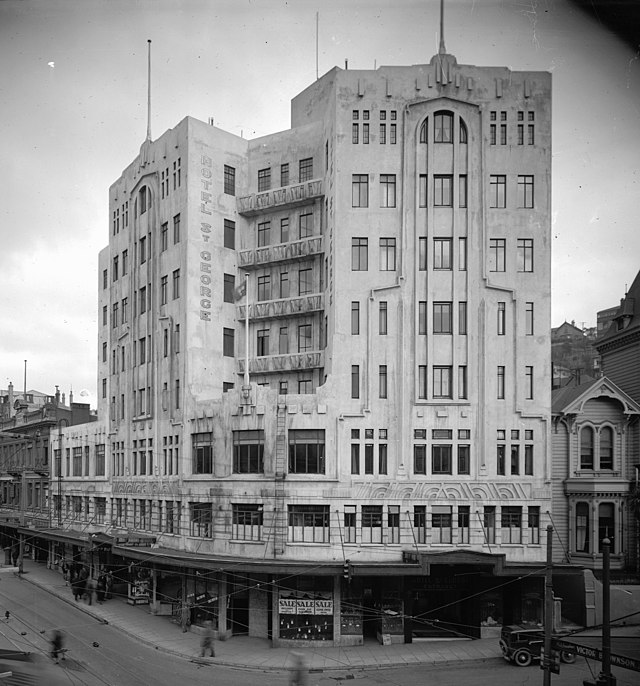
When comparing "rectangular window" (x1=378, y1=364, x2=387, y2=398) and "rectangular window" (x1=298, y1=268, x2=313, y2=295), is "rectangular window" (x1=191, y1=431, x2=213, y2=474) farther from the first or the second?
"rectangular window" (x1=298, y1=268, x2=313, y2=295)

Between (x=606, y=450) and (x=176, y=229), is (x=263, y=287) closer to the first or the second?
(x=176, y=229)

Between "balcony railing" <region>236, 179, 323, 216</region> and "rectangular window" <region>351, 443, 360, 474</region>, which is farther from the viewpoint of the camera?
"balcony railing" <region>236, 179, 323, 216</region>

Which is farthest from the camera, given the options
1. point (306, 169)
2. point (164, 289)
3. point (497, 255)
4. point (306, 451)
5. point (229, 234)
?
point (164, 289)

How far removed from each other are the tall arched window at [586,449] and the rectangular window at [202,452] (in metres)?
20.2

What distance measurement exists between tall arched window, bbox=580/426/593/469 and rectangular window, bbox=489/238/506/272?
987cm

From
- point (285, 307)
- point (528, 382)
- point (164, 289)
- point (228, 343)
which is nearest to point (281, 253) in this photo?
point (285, 307)

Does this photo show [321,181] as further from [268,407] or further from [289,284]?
[268,407]

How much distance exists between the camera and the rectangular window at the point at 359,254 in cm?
3969

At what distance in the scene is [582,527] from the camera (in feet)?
130

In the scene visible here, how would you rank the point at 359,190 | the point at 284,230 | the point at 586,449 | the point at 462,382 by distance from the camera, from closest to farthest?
the point at 462,382 → the point at 359,190 → the point at 586,449 → the point at 284,230

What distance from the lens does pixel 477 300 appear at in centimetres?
3903

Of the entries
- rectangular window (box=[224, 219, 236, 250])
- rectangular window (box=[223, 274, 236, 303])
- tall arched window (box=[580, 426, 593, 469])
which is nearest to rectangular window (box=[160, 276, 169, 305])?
rectangular window (box=[223, 274, 236, 303])

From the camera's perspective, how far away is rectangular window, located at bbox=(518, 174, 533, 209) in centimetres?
3931

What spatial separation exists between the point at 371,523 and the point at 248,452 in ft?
24.5
